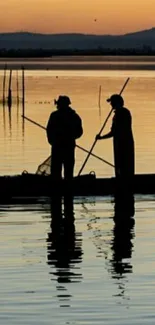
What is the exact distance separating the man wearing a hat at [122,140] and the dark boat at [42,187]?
293 mm

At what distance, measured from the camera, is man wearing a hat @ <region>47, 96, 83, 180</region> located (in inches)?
862

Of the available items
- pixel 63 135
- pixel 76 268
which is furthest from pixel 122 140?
pixel 76 268

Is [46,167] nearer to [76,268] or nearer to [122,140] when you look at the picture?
[122,140]

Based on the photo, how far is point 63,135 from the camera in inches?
877

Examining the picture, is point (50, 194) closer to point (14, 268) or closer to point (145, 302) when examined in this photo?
point (14, 268)

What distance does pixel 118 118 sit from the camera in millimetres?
21891

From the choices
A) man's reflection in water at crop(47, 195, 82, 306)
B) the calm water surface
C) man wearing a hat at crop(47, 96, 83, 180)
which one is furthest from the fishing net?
the calm water surface

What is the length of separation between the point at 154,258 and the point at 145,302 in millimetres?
2670

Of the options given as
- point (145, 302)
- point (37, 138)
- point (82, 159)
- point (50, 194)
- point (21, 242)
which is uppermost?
point (37, 138)

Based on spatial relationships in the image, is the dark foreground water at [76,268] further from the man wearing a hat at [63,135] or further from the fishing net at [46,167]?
the fishing net at [46,167]

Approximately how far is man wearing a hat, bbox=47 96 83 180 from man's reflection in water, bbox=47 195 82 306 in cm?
52

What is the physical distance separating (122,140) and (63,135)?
986mm

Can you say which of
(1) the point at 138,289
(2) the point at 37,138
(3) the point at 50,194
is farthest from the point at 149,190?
(2) the point at 37,138

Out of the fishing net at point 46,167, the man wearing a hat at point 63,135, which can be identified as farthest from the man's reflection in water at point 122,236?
the fishing net at point 46,167
